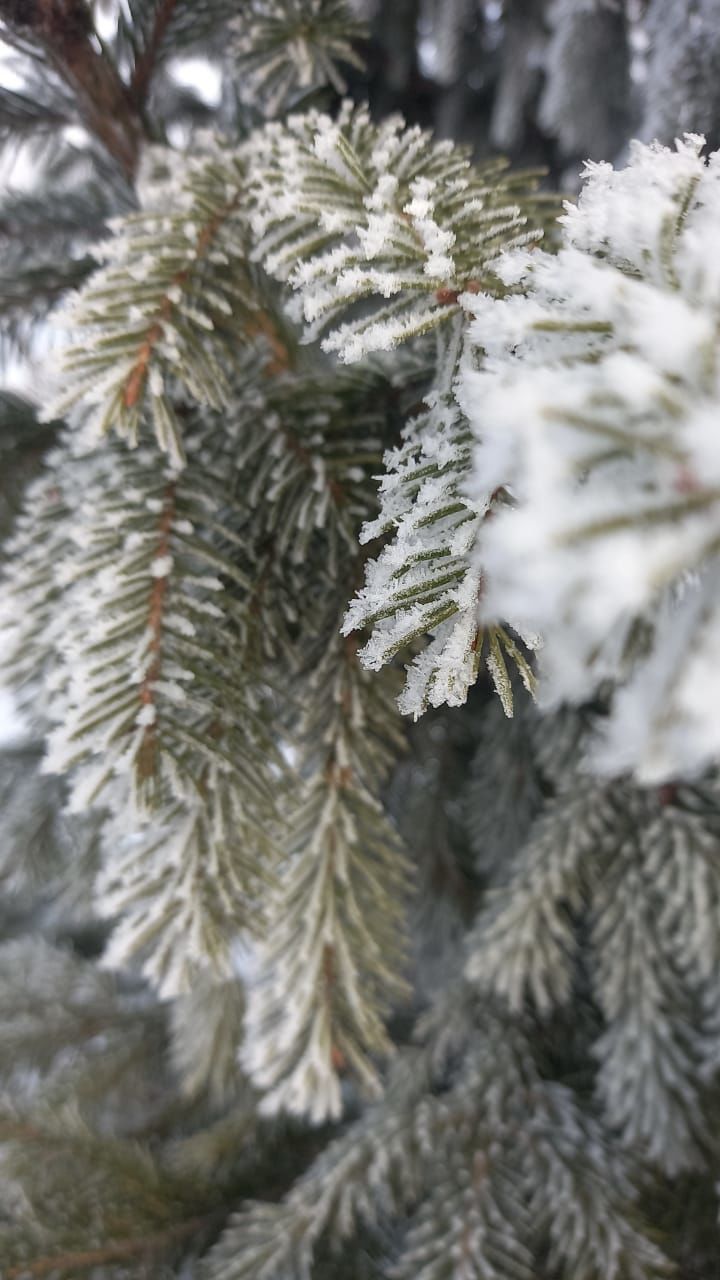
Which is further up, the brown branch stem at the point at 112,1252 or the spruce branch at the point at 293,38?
the spruce branch at the point at 293,38

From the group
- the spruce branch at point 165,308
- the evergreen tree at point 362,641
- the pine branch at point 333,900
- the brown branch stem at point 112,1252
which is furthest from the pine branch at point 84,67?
the brown branch stem at point 112,1252

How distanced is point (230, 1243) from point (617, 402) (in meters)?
0.70

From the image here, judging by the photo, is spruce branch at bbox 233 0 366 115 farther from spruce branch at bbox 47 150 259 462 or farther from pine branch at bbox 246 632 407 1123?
pine branch at bbox 246 632 407 1123

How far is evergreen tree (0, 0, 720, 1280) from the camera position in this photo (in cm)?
20

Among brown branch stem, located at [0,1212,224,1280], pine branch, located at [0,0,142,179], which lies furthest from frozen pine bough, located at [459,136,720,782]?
brown branch stem, located at [0,1212,224,1280]

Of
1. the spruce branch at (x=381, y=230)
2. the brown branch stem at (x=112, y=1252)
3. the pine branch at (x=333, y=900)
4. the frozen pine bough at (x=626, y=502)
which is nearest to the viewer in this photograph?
the frozen pine bough at (x=626, y=502)

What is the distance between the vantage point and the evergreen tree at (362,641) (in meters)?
0.20

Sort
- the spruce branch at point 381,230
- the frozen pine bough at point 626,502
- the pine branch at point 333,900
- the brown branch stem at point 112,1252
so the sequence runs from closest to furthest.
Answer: the frozen pine bough at point 626,502 → the spruce branch at point 381,230 → the pine branch at point 333,900 → the brown branch stem at point 112,1252

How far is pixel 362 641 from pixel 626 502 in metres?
0.30

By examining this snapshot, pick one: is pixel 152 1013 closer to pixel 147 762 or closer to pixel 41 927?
pixel 41 927

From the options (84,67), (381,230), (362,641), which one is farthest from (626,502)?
(84,67)

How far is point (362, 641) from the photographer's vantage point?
455 mm

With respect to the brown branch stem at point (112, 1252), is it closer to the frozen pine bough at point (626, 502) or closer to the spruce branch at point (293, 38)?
the frozen pine bough at point (626, 502)

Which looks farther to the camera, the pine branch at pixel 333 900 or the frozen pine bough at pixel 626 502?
the pine branch at pixel 333 900
